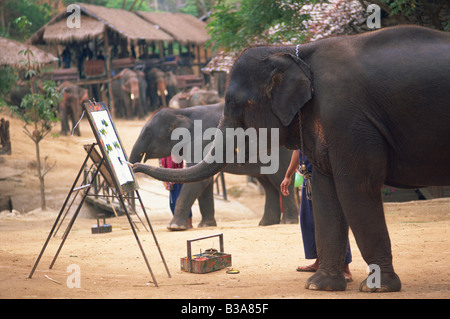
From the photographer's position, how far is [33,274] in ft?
19.6

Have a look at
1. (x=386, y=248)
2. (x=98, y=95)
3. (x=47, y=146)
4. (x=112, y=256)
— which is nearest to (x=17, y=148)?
(x=47, y=146)

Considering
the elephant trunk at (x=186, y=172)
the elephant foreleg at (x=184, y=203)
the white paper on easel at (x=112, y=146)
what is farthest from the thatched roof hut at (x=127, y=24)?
the elephant trunk at (x=186, y=172)

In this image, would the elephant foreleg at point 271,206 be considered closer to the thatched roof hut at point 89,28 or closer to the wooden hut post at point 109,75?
the thatched roof hut at point 89,28

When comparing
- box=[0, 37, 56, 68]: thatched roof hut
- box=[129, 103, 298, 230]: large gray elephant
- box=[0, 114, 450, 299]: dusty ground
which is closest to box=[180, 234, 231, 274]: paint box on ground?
box=[0, 114, 450, 299]: dusty ground

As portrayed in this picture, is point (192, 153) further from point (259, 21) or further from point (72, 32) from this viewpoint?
point (72, 32)

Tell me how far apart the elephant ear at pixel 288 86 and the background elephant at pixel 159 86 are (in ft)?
93.0

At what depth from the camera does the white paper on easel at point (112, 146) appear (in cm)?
591

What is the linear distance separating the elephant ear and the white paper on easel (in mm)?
1718

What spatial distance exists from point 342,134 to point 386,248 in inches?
37.8

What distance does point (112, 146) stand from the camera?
6098mm

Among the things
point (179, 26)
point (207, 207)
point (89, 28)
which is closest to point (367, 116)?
point (207, 207)

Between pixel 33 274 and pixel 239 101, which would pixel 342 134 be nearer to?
pixel 239 101

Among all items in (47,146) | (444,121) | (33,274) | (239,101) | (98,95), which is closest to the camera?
(444,121)
